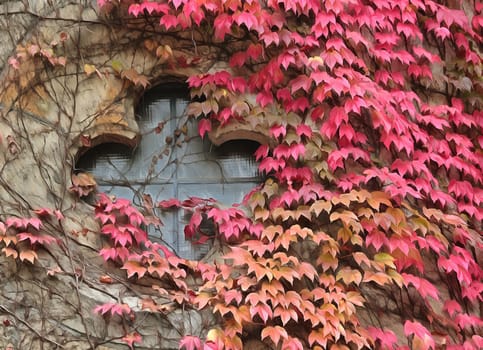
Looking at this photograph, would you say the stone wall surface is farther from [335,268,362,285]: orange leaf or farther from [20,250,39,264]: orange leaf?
[335,268,362,285]: orange leaf

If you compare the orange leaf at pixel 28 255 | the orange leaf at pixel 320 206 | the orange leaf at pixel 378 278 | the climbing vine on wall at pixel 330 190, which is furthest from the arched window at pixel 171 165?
the orange leaf at pixel 378 278

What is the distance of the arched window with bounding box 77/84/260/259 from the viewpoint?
4.58 metres

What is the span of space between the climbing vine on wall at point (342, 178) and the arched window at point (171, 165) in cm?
21

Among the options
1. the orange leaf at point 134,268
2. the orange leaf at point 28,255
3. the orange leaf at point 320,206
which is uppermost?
the orange leaf at point 320,206

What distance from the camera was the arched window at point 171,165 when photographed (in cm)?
458

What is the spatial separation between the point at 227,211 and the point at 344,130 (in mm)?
897

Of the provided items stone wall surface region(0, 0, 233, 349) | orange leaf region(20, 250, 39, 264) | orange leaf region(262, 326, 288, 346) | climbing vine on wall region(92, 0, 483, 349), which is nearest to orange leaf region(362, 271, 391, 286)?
climbing vine on wall region(92, 0, 483, 349)

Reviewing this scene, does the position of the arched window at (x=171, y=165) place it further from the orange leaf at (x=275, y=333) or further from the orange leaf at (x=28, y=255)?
the orange leaf at (x=275, y=333)

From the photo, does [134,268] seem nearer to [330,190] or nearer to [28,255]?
[28,255]

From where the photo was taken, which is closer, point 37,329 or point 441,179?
point 37,329

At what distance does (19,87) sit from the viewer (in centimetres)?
433

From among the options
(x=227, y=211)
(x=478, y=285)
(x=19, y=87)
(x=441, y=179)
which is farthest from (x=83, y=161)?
(x=478, y=285)

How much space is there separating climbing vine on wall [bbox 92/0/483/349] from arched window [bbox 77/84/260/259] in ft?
0.67

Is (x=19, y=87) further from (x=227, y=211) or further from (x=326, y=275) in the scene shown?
(x=326, y=275)
